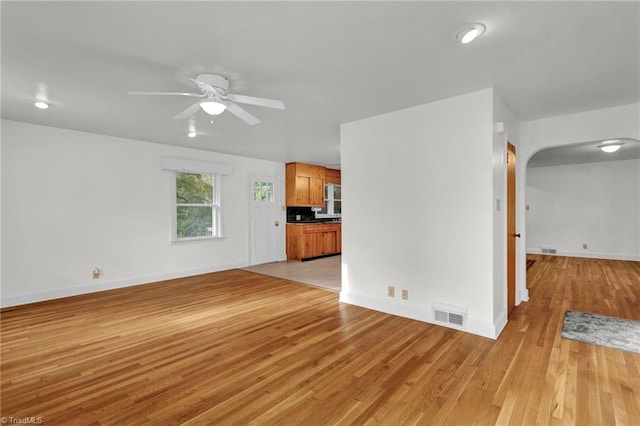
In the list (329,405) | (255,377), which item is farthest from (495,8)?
(255,377)

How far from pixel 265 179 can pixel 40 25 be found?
5247 millimetres

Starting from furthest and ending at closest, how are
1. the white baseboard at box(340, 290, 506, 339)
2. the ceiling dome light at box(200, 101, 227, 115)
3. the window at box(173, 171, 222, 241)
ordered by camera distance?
the window at box(173, 171, 222, 241)
the white baseboard at box(340, 290, 506, 339)
the ceiling dome light at box(200, 101, 227, 115)

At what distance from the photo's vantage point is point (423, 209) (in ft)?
10.8

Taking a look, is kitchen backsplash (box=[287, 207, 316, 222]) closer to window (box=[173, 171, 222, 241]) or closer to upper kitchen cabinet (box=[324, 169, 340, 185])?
upper kitchen cabinet (box=[324, 169, 340, 185])

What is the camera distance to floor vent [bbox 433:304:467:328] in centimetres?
301

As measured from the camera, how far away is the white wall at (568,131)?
326 cm

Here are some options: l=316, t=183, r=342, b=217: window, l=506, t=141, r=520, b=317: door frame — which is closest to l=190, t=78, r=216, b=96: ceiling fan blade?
l=506, t=141, r=520, b=317: door frame

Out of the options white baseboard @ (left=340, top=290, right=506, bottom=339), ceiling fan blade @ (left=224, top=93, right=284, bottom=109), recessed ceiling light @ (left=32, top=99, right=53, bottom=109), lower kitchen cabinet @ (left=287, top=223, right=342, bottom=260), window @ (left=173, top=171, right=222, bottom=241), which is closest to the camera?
ceiling fan blade @ (left=224, top=93, right=284, bottom=109)

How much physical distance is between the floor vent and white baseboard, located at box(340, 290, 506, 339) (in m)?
0.04

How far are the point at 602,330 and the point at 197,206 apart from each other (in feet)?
19.9

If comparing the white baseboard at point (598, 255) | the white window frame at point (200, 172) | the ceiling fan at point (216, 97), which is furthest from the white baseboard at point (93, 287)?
the white baseboard at point (598, 255)

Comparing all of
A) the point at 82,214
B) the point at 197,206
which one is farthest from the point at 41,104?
the point at 197,206

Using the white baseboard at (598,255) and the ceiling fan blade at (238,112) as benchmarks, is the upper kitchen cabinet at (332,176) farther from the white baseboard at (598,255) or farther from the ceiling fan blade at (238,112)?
the white baseboard at (598,255)

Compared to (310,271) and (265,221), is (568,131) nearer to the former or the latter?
(310,271)
